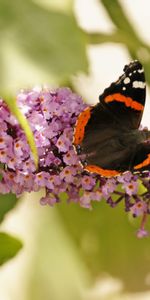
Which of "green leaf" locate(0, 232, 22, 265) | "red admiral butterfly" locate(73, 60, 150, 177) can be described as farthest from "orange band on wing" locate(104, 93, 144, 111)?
"green leaf" locate(0, 232, 22, 265)

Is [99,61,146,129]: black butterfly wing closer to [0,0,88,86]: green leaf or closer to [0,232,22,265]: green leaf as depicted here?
[0,232,22,265]: green leaf

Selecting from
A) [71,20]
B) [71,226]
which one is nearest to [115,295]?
[71,226]

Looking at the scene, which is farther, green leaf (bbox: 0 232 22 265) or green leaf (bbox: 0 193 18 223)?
green leaf (bbox: 0 193 18 223)

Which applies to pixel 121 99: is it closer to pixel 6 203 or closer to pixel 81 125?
pixel 81 125

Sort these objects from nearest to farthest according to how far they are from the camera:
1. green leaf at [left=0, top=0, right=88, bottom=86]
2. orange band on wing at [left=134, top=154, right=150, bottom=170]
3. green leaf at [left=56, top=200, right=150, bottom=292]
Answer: green leaf at [left=0, top=0, right=88, bottom=86]
orange band on wing at [left=134, top=154, right=150, bottom=170]
green leaf at [left=56, top=200, right=150, bottom=292]

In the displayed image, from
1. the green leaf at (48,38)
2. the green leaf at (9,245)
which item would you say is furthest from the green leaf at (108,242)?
the green leaf at (48,38)

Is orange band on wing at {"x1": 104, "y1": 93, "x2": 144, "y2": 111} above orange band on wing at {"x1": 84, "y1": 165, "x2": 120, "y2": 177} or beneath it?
above

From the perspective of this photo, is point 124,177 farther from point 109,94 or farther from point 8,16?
point 8,16
